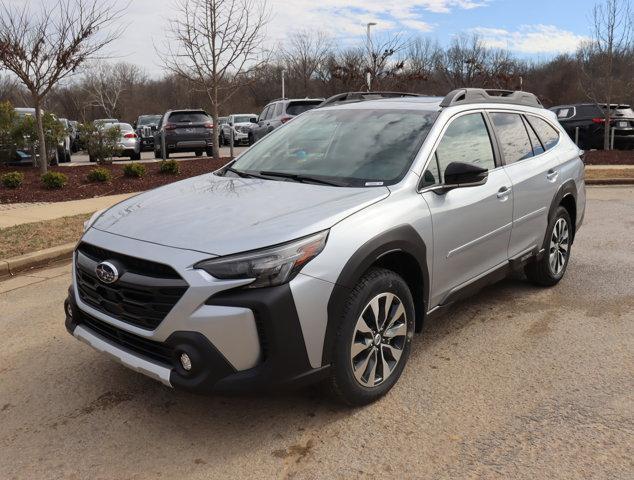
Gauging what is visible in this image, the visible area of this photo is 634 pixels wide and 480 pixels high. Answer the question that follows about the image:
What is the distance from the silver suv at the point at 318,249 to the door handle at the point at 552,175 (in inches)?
8.8

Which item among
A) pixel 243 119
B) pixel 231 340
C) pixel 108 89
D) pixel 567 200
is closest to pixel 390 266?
pixel 231 340

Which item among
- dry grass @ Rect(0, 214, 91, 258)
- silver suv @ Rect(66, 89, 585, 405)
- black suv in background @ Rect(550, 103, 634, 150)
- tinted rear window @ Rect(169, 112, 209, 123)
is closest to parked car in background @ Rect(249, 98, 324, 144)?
tinted rear window @ Rect(169, 112, 209, 123)

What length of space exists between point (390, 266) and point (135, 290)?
4.75ft

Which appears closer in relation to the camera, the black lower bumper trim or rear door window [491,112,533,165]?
the black lower bumper trim

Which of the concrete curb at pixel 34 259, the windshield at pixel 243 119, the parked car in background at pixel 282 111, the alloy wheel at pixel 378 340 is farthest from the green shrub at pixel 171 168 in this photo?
the windshield at pixel 243 119

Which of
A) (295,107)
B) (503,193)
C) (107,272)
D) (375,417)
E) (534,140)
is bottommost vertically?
(375,417)

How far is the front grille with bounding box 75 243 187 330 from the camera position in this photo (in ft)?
8.92

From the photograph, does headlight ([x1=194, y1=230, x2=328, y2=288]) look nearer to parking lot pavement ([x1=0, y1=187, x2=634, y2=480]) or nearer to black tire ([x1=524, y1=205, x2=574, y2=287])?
parking lot pavement ([x1=0, y1=187, x2=634, y2=480])

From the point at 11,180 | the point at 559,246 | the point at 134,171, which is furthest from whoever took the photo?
the point at 134,171

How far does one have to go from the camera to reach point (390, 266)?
3.39m

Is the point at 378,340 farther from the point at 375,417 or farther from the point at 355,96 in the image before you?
the point at 355,96

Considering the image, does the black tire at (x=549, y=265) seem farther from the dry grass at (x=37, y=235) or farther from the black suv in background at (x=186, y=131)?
the black suv in background at (x=186, y=131)

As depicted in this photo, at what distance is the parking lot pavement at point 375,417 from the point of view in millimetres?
2736

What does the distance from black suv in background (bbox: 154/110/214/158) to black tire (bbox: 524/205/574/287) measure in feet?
47.3
